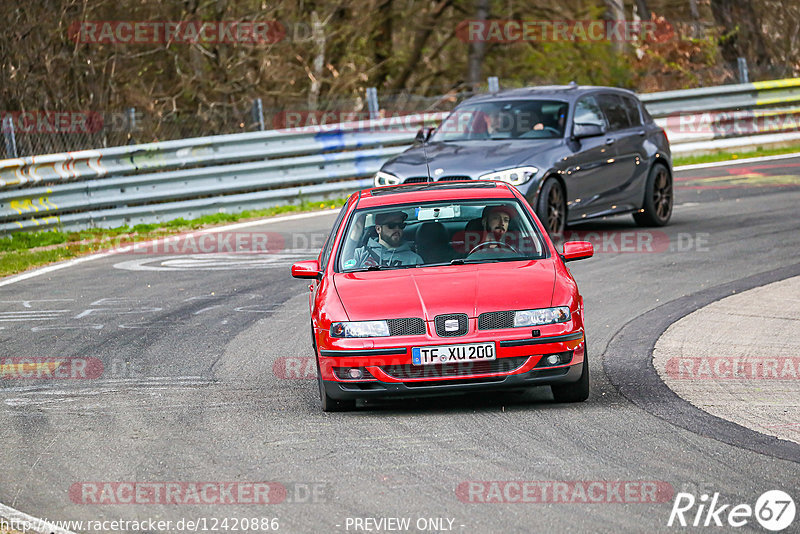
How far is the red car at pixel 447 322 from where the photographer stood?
7363 mm

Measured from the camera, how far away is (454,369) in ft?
24.2

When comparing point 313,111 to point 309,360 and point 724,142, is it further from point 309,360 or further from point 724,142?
point 309,360

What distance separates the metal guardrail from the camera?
16766 millimetres

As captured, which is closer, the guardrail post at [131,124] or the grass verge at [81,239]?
the grass verge at [81,239]

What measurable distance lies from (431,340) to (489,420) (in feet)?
1.89

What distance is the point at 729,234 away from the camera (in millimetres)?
14961

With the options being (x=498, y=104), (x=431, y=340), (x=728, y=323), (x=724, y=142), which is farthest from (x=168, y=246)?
(x=724, y=142)
